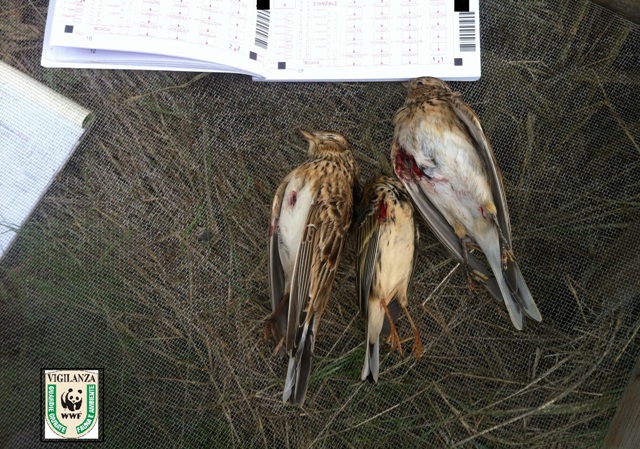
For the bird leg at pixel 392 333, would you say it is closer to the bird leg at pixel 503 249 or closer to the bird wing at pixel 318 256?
the bird wing at pixel 318 256

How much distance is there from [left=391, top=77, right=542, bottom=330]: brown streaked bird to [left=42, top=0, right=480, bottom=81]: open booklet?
0.27 m

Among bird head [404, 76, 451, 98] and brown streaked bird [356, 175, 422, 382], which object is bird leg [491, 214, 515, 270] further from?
bird head [404, 76, 451, 98]

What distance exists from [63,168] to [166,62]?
52 cm

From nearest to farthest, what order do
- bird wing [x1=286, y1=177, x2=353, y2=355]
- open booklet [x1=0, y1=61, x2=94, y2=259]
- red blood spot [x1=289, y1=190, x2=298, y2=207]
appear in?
bird wing [x1=286, y1=177, x2=353, y2=355], red blood spot [x1=289, y1=190, x2=298, y2=207], open booklet [x1=0, y1=61, x2=94, y2=259]

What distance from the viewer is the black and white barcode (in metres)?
2.15

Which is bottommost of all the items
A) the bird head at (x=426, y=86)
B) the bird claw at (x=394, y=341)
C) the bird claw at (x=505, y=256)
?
the bird claw at (x=394, y=341)

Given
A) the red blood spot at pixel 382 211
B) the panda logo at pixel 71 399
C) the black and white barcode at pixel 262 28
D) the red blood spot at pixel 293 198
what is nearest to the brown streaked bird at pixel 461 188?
the red blood spot at pixel 382 211

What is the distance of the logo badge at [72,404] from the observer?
193cm

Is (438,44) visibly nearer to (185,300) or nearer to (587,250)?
(587,250)

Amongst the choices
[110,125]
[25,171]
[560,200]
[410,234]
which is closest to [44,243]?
[25,171]

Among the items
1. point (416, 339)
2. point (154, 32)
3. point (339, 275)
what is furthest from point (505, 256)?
point (154, 32)

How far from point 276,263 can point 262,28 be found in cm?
87

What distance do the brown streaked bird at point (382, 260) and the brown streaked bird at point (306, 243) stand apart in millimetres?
78

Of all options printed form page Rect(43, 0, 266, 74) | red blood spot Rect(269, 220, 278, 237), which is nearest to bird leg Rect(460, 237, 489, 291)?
red blood spot Rect(269, 220, 278, 237)
